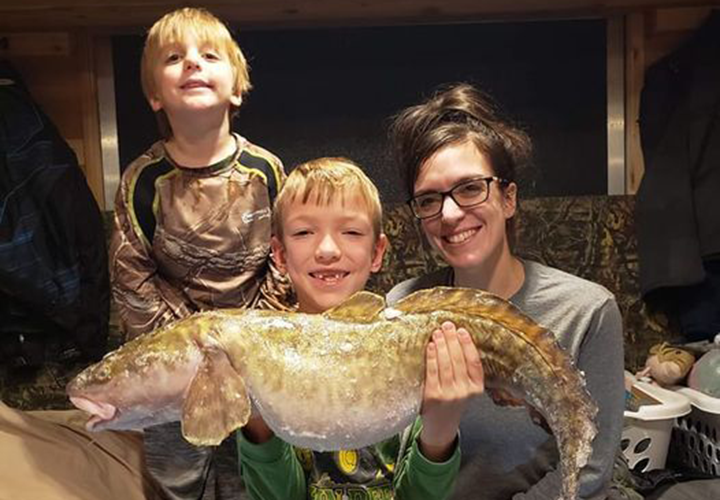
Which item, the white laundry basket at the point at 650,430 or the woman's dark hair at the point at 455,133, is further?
the white laundry basket at the point at 650,430

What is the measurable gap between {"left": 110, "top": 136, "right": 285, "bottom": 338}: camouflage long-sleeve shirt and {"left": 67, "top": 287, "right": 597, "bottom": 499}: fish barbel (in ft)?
2.41

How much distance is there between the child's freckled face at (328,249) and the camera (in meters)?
1.08

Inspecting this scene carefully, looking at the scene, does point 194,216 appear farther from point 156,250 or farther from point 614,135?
point 614,135

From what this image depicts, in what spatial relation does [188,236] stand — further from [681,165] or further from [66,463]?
[681,165]

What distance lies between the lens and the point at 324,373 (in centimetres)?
89

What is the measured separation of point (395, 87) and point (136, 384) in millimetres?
1982

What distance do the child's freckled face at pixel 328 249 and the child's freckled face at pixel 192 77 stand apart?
1.56ft

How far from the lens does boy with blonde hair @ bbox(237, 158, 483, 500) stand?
3.57 feet

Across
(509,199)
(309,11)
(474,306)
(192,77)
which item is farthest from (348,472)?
(309,11)

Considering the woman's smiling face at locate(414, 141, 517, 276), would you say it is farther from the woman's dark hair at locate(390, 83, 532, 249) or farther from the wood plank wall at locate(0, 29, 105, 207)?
the wood plank wall at locate(0, 29, 105, 207)

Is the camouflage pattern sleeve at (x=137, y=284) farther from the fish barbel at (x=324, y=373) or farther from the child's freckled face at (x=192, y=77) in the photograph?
the fish barbel at (x=324, y=373)

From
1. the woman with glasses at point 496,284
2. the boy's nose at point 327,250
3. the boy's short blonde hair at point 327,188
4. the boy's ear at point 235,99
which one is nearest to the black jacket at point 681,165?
the woman with glasses at point 496,284

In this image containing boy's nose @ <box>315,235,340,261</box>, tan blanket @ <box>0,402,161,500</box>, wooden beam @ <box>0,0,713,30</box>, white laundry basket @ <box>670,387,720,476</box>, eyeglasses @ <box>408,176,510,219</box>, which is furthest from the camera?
wooden beam @ <box>0,0,713,30</box>

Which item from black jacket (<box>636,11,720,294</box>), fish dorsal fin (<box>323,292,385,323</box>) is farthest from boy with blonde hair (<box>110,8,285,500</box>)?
black jacket (<box>636,11,720,294</box>)
